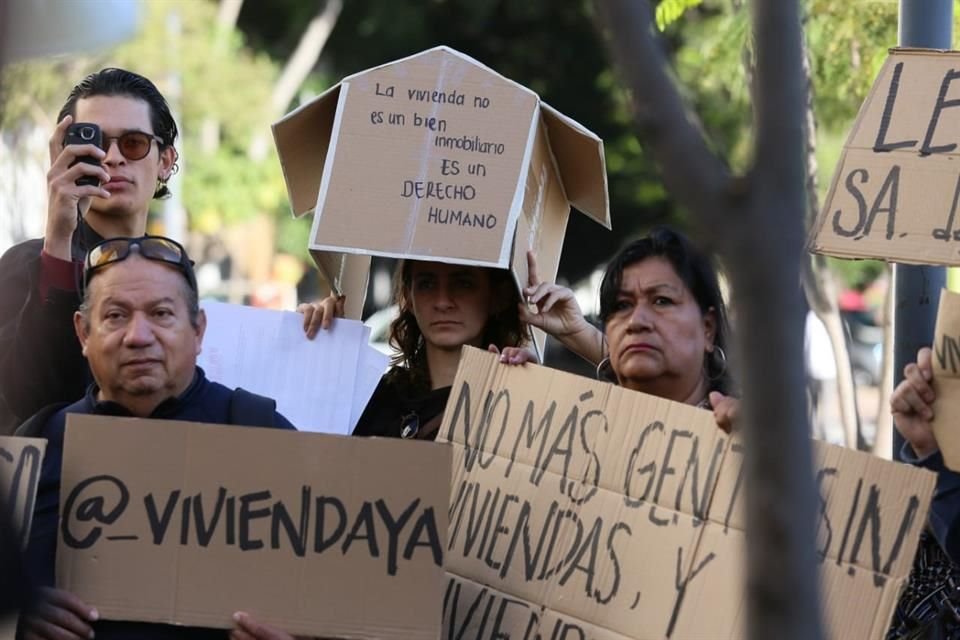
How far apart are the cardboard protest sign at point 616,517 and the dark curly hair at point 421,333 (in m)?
0.46

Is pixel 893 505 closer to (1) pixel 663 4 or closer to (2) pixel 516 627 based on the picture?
(2) pixel 516 627

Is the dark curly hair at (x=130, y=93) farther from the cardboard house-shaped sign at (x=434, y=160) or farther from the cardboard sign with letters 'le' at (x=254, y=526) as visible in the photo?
the cardboard sign with letters 'le' at (x=254, y=526)

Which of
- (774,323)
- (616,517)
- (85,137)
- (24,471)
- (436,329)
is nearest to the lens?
(774,323)

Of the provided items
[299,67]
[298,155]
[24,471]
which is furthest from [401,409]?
[299,67]

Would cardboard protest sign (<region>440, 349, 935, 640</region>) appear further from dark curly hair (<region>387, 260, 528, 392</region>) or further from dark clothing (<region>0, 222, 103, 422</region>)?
dark clothing (<region>0, 222, 103, 422</region>)

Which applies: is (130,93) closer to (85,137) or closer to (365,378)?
(85,137)

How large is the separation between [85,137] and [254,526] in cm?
125

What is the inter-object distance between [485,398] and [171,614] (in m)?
0.90

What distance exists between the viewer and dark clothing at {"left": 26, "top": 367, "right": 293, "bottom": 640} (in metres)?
3.17

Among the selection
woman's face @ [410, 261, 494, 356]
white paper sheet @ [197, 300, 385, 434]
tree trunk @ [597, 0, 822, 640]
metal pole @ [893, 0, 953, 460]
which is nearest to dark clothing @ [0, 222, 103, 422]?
Result: white paper sheet @ [197, 300, 385, 434]

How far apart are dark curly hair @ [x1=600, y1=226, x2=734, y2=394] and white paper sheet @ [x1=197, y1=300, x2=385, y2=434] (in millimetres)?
654

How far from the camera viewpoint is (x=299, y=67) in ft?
81.0

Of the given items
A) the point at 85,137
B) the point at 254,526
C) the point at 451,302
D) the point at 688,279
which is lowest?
the point at 254,526

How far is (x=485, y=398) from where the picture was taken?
371cm
